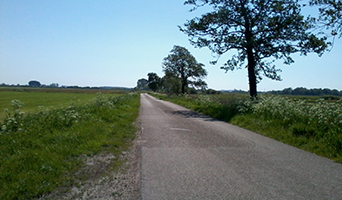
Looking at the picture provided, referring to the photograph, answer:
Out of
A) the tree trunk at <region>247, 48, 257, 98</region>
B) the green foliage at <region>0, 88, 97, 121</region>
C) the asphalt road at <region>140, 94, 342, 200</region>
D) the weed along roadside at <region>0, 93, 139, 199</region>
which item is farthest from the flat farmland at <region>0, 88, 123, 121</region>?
the tree trunk at <region>247, 48, 257, 98</region>

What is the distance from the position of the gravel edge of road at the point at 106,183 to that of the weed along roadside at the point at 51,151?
0.34 ft

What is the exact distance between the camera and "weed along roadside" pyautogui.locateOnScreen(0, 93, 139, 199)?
5223 mm

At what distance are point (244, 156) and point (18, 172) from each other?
17.2ft

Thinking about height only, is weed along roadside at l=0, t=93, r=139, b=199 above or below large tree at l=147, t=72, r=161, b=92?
below

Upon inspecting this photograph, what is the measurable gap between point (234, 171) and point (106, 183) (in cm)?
264

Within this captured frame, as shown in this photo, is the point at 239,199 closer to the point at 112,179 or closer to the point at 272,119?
the point at 112,179

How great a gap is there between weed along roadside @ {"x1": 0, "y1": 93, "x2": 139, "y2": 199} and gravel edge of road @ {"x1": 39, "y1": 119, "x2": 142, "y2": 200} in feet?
0.34

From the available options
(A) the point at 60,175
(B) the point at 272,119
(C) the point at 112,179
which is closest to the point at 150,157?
(C) the point at 112,179

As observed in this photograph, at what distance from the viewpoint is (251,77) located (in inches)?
875

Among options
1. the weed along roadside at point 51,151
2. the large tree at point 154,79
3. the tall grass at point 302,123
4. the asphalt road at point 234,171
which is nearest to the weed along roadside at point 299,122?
the tall grass at point 302,123

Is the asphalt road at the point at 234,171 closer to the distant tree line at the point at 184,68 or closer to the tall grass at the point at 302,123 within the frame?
the tall grass at the point at 302,123

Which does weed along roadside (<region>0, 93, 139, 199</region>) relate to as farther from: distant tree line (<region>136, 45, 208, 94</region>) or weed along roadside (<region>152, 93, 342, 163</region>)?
distant tree line (<region>136, 45, 208, 94</region>)

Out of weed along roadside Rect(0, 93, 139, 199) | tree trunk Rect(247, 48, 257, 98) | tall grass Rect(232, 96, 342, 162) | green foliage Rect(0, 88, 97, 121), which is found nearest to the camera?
weed along roadside Rect(0, 93, 139, 199)

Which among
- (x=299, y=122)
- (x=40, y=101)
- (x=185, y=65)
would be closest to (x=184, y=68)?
(x=185, y=65)
